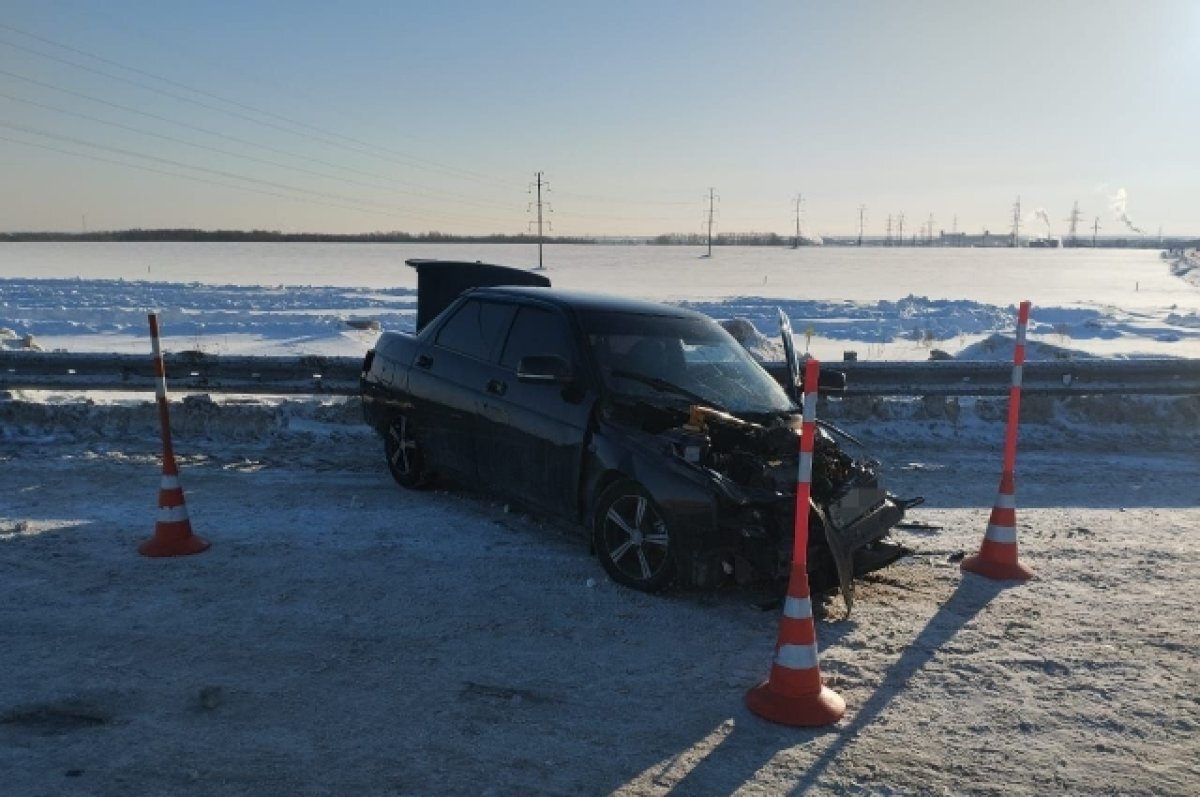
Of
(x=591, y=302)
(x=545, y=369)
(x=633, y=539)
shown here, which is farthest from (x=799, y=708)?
(x=591, y=302)

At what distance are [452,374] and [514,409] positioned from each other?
0.89 m

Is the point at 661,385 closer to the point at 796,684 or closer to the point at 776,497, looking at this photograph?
the point at 776,497

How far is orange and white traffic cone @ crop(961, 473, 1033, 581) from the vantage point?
5.22 meters

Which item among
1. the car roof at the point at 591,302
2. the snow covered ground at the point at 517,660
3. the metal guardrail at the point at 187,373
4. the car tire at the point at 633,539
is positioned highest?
the car roof at the point at 591,302

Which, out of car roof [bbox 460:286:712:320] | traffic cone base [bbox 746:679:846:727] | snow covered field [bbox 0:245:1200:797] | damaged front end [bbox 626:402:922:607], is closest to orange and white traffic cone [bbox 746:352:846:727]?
traffic cone base [bbox 746:679:846:727]

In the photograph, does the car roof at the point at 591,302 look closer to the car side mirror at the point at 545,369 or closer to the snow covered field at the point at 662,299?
the car side mirror at the point at 545,369

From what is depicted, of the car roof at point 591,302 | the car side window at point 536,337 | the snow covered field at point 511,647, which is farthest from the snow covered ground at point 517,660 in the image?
the car roof at point 591,302

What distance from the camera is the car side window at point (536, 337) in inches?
225

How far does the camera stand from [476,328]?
6.45m

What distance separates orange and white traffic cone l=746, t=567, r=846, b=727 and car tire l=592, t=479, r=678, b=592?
108cm

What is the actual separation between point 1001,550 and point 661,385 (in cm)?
234

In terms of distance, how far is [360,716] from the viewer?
3.46 meters

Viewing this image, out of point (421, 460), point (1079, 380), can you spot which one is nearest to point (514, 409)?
point (421, 460)

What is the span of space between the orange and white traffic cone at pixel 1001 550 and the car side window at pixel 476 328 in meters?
3.49
